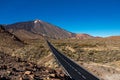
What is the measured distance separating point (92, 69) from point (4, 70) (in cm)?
2478

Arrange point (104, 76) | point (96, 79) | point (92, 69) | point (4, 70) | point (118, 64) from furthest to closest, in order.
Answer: point (118, 64) < point (92, 69) < point (104, 76) < point (96, 79) < point (4, 70)

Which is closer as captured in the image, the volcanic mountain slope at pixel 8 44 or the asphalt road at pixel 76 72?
the asphalt road at pixel 76 72

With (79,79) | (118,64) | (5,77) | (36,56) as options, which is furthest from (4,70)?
(36,56)

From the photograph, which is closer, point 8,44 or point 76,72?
point 76,72

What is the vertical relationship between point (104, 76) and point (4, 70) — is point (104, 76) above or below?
below

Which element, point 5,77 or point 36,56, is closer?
point 5,77

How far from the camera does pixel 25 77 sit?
62.0 ft

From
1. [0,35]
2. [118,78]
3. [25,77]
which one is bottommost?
[118,78]

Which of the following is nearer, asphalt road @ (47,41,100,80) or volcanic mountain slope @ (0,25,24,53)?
asphalt road @ (47,41,100,80)

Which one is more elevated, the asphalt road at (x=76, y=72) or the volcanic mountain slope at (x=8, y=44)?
the volcanic mountain slope at (x=8, y=44)

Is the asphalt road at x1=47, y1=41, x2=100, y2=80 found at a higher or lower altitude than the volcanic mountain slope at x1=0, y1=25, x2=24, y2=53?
lower

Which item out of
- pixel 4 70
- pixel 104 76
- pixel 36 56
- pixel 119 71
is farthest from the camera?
pixel 36 56

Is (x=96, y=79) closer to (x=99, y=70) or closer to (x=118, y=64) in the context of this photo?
(x=99, y=70)

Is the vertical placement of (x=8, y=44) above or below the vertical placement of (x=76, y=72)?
above
